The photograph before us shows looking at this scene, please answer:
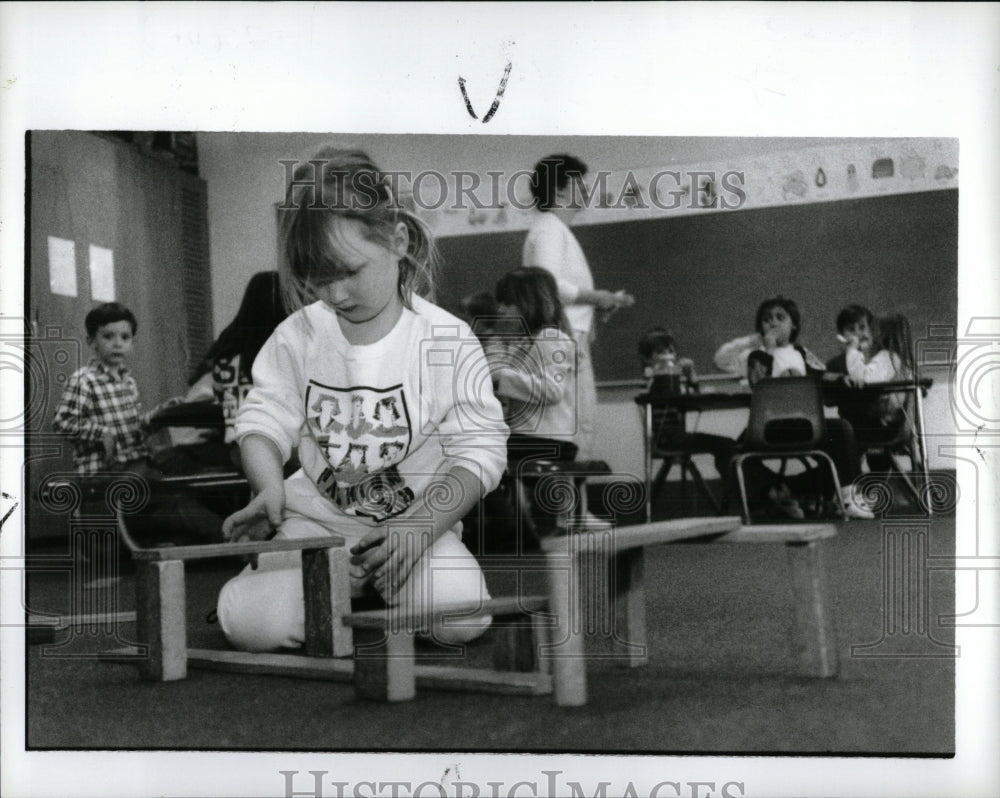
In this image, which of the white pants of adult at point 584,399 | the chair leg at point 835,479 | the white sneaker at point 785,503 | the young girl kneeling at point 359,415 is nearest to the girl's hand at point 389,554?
the young girl kneeling at point 359,415

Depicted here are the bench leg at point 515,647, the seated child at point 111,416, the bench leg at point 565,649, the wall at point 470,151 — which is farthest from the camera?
the seated child at point 111,416

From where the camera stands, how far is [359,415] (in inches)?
107

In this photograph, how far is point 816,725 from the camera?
2441mm

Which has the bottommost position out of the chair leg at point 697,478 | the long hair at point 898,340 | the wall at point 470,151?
the chair leg at point 697,478

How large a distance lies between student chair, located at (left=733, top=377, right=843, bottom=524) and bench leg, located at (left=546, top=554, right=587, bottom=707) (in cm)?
53

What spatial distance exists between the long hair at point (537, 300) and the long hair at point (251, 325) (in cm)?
52

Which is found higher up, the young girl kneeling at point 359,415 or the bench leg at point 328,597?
the young girl kneeling at point 359,415

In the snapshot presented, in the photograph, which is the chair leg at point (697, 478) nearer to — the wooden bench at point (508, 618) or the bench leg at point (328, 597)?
the wooden bench at point (508, 618)

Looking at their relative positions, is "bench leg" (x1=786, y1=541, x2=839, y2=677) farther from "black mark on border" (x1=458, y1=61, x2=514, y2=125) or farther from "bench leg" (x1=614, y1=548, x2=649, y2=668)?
"black mark on border" (x1=458, y1=61, x2=514, y2=125)

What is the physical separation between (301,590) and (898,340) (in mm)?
1381

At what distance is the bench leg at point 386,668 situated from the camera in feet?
7.90

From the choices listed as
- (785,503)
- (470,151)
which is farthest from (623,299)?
(785,503)

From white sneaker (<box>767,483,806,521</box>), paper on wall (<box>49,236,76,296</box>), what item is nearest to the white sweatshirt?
paper on wall (<box>49,236,76,296</box>)

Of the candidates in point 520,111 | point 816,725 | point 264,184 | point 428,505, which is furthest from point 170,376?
point 816,725
